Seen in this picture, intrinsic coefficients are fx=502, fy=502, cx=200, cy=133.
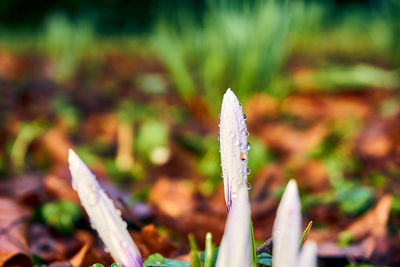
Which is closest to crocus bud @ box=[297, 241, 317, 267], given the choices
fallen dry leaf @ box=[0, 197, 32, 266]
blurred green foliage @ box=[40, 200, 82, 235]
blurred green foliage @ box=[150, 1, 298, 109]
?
Answer: fallen dry leaf @ box=[0, 197, 32, 266]

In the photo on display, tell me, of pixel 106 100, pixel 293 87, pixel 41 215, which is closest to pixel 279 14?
pixel 293 87

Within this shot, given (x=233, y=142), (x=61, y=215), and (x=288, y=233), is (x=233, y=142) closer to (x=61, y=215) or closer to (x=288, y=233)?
(x=288, y=233)

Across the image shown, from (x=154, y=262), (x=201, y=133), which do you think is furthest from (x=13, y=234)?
(x=201, y=133)

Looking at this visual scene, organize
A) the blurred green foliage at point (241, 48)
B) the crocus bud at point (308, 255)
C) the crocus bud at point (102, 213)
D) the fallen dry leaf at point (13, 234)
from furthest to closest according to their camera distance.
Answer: the blurred green foliage at point (241, 48) < the fallen dry leaf at point (13, 234) < the crocus bud at point (102, 213) < the crocus bud at point (308, 255)

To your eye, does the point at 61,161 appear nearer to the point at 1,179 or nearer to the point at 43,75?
the point at 1,179

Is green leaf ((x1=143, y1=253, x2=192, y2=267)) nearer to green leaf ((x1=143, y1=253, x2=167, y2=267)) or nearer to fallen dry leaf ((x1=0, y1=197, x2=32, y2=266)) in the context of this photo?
green leaf ((x1=143, y1=253, x2=167, y2=267))

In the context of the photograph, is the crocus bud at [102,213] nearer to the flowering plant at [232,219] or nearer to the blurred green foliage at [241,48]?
the flowering plant at [232,219]

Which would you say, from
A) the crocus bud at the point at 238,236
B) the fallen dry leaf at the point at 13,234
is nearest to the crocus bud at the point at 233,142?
the crocus bud at the point at 238,236
